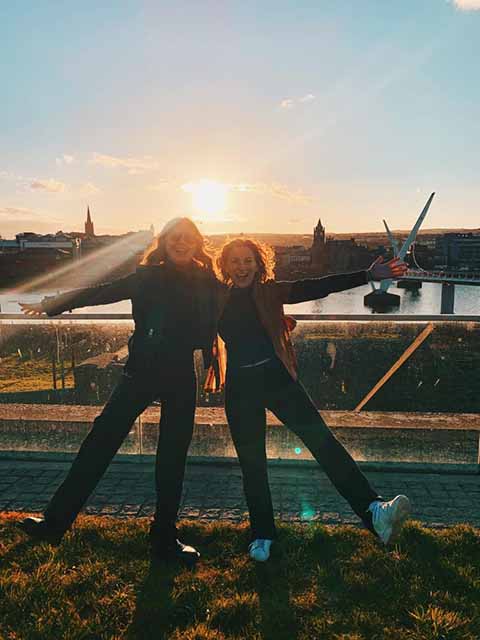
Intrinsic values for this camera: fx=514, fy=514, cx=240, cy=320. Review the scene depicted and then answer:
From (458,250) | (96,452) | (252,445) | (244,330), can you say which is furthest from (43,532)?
(458,250)

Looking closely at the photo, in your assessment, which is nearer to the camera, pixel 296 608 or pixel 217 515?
pixel 296 608

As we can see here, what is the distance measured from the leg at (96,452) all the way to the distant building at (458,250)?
169 metres

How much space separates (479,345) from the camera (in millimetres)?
5539

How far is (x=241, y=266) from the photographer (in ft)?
9.98

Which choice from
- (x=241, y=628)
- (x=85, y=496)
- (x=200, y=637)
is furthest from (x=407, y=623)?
(x=85, y=496)

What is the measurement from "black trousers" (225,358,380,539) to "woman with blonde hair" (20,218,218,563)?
289 millimetres

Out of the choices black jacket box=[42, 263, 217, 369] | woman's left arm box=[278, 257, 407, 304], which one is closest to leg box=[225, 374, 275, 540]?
black jacket box=[42, 263, 217, 369]

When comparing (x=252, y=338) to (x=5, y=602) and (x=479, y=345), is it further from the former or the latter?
(x=479, y=345)

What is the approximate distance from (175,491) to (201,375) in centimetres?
249

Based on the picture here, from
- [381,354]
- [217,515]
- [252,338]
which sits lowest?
[217,515]

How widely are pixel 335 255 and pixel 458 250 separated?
4318 centimetres

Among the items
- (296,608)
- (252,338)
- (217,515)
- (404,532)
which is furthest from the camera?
(217,515)

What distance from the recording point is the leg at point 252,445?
3094 mm

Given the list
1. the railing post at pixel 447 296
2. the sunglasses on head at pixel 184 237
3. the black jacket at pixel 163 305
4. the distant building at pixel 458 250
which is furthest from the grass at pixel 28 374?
the distant building at pixel 458 250
